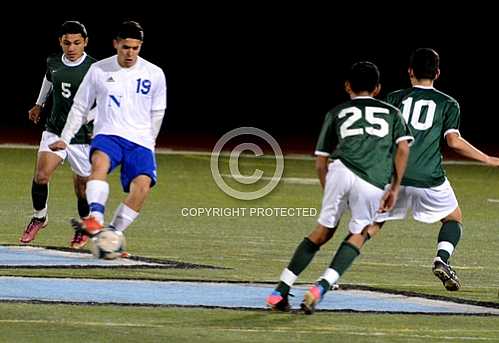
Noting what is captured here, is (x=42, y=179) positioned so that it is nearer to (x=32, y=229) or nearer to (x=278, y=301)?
(x=32, y=229)

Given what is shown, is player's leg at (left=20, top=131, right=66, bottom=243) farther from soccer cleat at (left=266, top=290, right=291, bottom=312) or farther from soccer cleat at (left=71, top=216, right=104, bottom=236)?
soccer cleat at (left=266, top=290, right=291, bottom=312)

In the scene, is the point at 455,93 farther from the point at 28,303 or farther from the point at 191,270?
the point at 28,303

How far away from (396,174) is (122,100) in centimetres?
263

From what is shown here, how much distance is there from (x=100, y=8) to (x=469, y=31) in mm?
8600

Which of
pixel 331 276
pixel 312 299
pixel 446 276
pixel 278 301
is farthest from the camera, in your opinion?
pixel 446 276

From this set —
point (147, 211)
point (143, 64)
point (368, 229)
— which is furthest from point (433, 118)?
point (147, 211)

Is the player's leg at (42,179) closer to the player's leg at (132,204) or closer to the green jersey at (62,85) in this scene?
the green jersey at (62,85)

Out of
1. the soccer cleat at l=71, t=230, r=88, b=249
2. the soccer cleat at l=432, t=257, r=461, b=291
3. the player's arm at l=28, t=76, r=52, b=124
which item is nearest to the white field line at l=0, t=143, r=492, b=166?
the player's arm at l=28, t=76, r=52, b=124

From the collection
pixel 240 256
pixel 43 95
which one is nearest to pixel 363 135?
pixel 240 256

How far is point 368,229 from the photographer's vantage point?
1141cm

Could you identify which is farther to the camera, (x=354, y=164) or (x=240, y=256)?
(x=240, y=256)

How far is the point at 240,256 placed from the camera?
1499 cm

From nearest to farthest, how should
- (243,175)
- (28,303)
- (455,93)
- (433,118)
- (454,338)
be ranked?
Answer: (454,338)
(28,303)
(433,118)
(243,175)
(455,93)

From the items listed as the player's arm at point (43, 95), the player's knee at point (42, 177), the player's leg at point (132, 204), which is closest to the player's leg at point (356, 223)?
the player's leg at point (132, 204)
